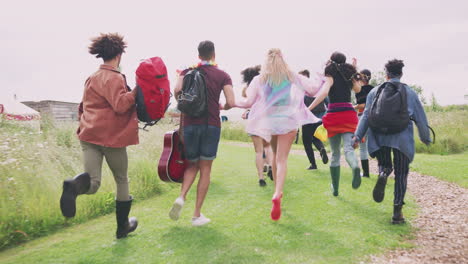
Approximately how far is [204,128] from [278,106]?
3.54 ft

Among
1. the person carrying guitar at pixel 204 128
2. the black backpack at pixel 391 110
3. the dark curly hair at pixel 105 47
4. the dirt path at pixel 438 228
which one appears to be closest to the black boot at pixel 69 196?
the person carrying guitar at pixel 204 128

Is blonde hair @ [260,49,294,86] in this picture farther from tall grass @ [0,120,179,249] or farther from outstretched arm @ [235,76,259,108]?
tall grass @ [0,120,179,249]

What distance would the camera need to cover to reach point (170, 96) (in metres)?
3.62

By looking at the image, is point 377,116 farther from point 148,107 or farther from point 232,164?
point 232,164

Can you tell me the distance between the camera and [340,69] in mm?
4742

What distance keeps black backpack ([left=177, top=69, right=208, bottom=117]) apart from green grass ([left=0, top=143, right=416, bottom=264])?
56.4 inches

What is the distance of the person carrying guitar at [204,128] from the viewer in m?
3.76

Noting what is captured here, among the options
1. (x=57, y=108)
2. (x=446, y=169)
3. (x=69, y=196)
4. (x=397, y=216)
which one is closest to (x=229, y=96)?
(x=69, y=196)

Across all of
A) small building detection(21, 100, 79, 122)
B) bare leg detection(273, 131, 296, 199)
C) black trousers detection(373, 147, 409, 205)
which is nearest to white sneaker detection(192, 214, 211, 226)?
bare leg detection(273, 131, 296, 199)

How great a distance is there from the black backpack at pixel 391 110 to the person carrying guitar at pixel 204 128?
175cm

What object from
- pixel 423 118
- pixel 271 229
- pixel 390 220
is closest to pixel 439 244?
pixel 390 220

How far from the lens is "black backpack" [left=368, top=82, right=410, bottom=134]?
3.74m

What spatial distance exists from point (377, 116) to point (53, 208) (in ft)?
15.2

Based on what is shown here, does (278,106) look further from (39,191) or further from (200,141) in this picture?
(39,191)
